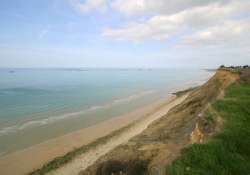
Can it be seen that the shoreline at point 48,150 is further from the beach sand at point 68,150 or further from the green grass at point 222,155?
the green grass at point 222,155

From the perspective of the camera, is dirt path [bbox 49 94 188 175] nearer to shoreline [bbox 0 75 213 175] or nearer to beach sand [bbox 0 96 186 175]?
beach sand [bbox 0 96 186 175]

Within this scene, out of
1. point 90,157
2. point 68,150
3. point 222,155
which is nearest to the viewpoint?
point 222,155

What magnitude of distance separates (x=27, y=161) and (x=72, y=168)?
3642 millimetres

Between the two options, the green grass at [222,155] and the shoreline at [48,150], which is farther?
the shoreline at [48,150]

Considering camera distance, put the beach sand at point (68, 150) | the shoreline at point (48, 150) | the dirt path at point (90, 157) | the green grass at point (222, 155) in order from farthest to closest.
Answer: the shoreline at point (48, 150), the beach sand at point (68, 150), the dirt path at point (90, 157), the green grass at point (222, 155)

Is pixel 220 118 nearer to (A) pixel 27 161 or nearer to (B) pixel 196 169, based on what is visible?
(B) pixel 196 169

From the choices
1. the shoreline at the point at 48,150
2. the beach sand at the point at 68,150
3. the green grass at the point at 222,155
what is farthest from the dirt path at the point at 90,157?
the green grass at the point at 222,155

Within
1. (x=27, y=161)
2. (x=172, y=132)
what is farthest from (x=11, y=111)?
(x=172, y=132)

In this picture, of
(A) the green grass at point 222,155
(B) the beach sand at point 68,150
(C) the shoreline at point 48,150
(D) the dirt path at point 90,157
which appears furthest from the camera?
(C) the shoreline at point 48,150

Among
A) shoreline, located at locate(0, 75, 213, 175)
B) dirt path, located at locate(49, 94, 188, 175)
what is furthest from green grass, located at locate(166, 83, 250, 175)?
shoreline, located at locate(0, 75, 213, 175)

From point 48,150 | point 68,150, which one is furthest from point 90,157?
point 48,150

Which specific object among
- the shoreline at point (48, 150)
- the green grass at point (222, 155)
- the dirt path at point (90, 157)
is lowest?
the shoreline at point (48, 150)

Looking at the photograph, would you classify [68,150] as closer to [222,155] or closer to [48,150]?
[48,150]

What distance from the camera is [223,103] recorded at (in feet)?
32.2
